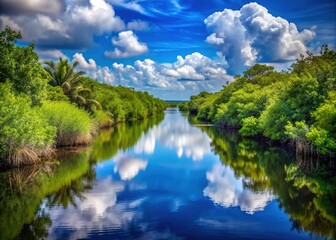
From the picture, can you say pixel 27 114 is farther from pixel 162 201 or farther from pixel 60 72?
pixel 60 72

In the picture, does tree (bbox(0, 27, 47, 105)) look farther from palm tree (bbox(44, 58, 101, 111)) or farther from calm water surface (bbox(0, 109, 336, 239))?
palm tree (bbox(44, 58, 101, 111))

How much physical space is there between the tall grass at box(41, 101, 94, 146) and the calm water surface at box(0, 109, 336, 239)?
3660 mm

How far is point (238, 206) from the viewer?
58.6ft

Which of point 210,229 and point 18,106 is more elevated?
point 18,106

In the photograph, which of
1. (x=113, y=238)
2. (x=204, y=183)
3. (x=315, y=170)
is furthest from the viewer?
(x=315, y=170)

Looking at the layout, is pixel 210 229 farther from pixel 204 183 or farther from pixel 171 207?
pixel 204 183

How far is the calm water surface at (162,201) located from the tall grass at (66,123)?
144 inches

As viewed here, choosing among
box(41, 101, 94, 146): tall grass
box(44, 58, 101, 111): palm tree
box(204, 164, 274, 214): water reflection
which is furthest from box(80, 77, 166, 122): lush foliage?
box(204, 164, 274, 214): water reflection

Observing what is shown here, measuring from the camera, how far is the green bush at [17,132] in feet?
75.3

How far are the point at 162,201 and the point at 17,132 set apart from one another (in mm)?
10141

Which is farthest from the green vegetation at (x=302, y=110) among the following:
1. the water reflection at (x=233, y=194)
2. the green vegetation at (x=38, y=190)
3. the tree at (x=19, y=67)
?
the tree at (x=19, y=67)

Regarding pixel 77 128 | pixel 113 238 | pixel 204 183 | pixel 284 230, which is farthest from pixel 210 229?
pixel 77 128

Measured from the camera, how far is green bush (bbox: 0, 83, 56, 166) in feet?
75.3

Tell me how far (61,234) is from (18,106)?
40.8ft
